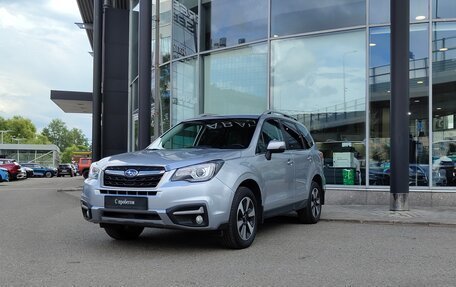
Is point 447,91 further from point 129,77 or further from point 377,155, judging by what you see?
point 129,77

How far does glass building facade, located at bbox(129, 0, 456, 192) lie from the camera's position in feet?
38.8

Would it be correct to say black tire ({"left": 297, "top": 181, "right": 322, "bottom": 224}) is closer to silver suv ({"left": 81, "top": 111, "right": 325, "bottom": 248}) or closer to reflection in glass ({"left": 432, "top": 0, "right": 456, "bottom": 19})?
silver suv ({"left": 81, "top": 111, "right": 325, "bottom": 248})

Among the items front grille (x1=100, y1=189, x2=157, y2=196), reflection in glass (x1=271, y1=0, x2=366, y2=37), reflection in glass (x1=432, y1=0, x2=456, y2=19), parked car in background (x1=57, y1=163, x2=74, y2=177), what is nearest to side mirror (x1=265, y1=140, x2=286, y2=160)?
front grille (x1=100, y1=189, x2=157, y2=196)

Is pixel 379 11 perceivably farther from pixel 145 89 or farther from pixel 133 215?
pixel 133 215

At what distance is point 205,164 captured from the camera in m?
6.14

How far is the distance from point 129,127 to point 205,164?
55.2 feet

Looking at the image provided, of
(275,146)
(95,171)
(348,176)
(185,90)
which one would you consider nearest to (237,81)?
(185,90)

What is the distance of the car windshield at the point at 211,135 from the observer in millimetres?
7305

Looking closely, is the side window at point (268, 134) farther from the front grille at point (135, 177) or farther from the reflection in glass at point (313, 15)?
the reflection in glass at point (313, 15)

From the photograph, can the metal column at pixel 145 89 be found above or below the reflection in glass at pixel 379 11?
below

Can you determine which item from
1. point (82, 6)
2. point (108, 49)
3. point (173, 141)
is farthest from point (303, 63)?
point (82, 6)

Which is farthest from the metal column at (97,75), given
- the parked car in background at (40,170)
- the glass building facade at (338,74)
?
the parked car in background at (40,170)

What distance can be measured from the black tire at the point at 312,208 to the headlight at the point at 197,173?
3.04 meters

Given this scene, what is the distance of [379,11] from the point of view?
1243 cm
